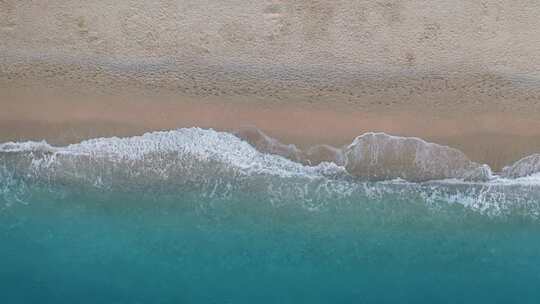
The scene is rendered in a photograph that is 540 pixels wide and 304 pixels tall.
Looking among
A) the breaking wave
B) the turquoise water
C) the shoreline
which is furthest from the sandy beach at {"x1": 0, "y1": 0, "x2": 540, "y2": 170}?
the turquoise water

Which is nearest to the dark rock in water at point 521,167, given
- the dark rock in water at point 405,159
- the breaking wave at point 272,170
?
the breaking wave at point 272,170

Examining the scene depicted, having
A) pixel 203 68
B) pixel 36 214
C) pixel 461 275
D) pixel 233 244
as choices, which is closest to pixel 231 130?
pixel 203 68

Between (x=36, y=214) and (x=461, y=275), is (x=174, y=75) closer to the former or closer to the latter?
(x=36, y=214)

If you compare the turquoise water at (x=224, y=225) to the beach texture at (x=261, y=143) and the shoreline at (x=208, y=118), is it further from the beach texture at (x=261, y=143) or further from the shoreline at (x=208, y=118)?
the shoreline at (x=208, y=118)

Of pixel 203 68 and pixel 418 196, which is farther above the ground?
pixel 203 68

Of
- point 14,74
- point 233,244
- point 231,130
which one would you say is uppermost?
point 14,74

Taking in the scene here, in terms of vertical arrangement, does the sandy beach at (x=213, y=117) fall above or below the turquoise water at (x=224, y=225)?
above
